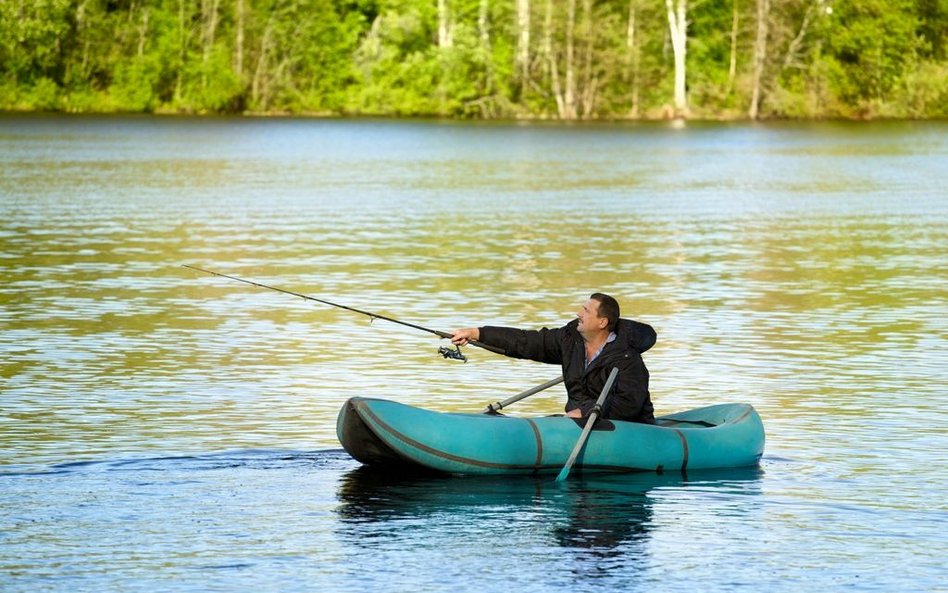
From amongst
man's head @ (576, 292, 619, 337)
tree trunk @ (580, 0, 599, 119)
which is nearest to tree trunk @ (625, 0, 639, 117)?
tree trunk @ (580, 0, 599, 119)

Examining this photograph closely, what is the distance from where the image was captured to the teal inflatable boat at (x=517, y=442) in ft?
42.6

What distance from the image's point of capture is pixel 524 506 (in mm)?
12555

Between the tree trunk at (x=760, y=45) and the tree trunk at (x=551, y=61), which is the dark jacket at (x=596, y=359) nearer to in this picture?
the tree trunk at (x=551, y=61)

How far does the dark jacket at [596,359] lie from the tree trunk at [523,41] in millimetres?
100134

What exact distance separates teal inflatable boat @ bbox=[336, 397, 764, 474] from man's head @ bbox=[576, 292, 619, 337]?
64 centimetres

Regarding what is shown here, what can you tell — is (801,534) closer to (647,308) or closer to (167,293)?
(647,308)

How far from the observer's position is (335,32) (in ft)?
405

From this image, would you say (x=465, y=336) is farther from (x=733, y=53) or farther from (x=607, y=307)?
(x=733, y=53)

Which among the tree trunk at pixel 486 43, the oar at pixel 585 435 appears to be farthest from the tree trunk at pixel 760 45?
the oar at pixel 585 435

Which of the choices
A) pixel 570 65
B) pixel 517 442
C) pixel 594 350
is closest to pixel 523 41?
pixel 570 65

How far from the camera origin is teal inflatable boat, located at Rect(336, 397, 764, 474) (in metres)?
13.0

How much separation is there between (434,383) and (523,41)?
96686mm

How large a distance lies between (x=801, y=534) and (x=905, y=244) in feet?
74.6

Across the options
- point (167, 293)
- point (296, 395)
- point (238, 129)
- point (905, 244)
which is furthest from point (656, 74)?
point (296, 395)
